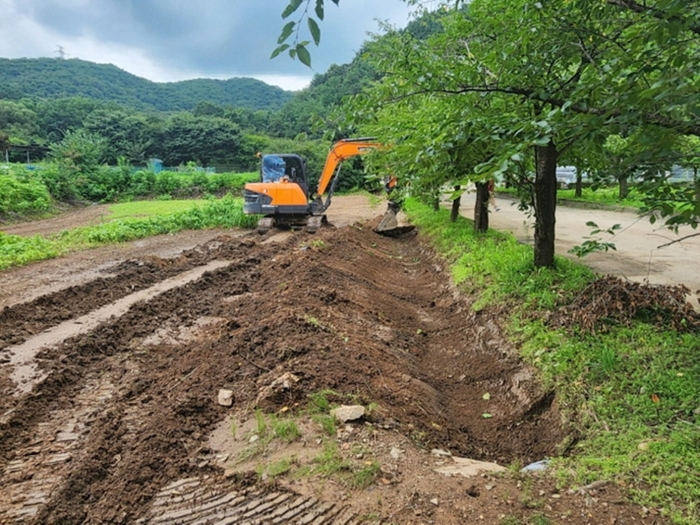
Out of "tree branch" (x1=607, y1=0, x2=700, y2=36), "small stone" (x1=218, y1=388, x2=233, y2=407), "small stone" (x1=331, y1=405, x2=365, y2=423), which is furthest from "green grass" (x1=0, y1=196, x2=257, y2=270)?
"tree branch" (x1=607, y1=0, x2=700, y2=36)

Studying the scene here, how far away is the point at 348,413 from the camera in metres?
3.54

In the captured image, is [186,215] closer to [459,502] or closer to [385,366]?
[385,366]

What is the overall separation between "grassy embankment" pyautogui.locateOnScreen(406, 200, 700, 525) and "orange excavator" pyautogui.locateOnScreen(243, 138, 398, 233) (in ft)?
29.5

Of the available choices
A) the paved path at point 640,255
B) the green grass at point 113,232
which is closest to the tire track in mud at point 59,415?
the paved path at point 640,255

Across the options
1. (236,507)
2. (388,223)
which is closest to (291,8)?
(236,507)

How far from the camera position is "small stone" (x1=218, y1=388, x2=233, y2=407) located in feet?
13.4

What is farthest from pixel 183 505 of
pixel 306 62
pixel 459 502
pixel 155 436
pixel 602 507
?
pixel 306 62

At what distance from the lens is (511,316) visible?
591 centimetres

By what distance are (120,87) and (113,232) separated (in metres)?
114

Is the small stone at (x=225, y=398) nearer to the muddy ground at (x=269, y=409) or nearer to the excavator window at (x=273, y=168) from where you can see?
the muddy ground at (x=269, y=409)

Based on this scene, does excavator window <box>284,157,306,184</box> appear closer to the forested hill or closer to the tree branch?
the tree branch

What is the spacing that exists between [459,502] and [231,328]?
4.09 metres

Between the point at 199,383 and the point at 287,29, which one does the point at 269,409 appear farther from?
the point at 287,29

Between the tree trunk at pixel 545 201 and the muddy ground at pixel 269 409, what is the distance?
50.5 inches
